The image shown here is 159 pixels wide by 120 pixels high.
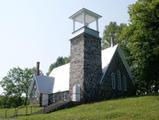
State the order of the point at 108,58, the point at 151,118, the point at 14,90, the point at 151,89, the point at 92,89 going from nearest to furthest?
the point at 151,118, the point at 92,89, the point at 108,58, the point at 151,89, the point at 14,90

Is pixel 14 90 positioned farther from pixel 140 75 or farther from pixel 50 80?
pixel 140 75

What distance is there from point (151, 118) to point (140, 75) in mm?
19444

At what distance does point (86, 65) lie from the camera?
36250 mm

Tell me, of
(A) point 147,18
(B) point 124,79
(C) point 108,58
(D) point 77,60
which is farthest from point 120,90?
(A) point 147,18

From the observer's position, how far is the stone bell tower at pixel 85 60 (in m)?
35.8

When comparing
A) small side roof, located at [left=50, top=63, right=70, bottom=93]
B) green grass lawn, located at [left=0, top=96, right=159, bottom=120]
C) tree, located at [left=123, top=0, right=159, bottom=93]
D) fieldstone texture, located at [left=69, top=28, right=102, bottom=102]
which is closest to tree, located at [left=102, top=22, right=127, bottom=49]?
small side roof, located at [left=50, top=63, right=70, bottom=93]

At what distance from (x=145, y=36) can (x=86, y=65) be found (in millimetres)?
7965

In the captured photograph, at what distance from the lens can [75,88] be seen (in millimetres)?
36281

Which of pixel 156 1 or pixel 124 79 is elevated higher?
pixel 156 1

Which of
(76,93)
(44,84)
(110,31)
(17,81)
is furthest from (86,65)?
(17,81)

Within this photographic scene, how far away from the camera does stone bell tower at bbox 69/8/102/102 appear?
3581 centimetres

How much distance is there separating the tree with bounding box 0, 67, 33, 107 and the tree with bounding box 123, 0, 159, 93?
112ft

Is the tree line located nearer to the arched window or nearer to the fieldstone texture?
the fieldstone texture

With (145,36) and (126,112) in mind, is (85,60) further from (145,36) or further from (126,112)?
(126,112)
